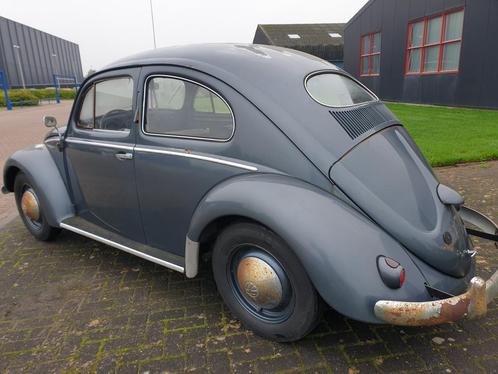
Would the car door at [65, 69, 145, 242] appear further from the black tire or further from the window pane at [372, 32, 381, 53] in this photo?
the window pane at [372, 32, 381, 53]

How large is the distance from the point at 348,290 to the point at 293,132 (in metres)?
0.91

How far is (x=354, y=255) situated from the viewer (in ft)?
6.30

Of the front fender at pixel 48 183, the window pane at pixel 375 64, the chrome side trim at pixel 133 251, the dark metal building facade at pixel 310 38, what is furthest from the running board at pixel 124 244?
the dark metal building facade at pixel 310 38

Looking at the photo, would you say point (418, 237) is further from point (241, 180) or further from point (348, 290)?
point (241, 180)

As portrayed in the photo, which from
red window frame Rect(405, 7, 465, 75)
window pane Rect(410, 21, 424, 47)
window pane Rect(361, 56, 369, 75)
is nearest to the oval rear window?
red window frame Rect(405, 7, 465, 75)

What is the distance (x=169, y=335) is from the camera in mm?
2424

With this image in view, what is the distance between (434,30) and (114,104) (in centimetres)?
1420

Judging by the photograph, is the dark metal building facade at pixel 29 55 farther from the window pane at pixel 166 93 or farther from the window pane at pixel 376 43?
the window pane at pixel 166 93

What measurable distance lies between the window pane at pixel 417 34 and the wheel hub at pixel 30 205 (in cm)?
1491

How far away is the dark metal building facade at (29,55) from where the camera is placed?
4322 cm

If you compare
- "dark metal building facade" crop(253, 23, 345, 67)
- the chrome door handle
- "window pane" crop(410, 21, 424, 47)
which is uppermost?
"dark metal building facade" crop(253, 23, 345, 67)

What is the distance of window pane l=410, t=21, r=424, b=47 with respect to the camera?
14602mm

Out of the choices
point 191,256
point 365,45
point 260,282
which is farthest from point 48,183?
point 365,45

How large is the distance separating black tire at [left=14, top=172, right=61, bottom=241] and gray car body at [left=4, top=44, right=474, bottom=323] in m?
0.97
